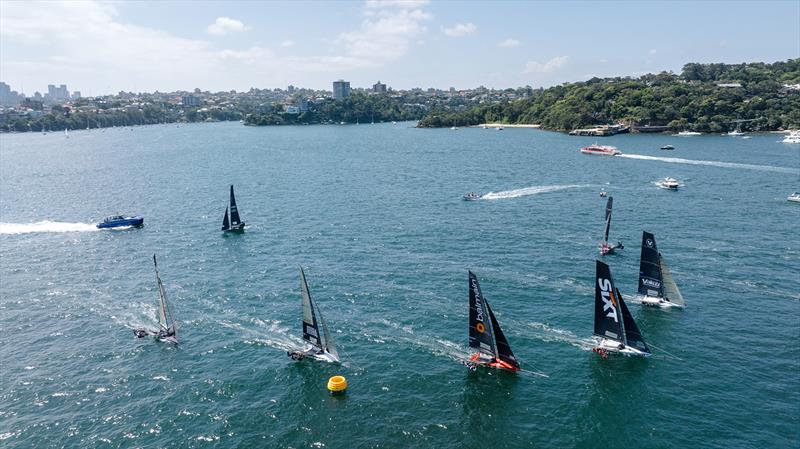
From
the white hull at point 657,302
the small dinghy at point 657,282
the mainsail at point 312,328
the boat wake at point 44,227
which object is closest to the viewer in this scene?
the mainsail at point 312,328

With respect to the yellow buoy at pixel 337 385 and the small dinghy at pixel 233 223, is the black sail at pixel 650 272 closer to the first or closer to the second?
the yellow buoy at pixel 337 385

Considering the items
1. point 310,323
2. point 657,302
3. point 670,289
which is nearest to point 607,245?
point 670,289

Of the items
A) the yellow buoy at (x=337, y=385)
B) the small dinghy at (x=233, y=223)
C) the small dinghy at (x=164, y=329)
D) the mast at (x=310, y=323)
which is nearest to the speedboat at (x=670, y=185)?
the small dinghy at (x=233, y=223)

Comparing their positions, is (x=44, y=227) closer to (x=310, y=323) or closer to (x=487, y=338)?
(x=310, y=323)

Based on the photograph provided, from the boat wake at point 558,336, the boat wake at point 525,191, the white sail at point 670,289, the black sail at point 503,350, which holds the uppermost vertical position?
the boat wake at point 525,191

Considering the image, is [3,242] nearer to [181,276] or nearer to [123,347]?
[181,276]

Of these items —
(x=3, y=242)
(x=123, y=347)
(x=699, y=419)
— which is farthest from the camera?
(x=3, y=242)

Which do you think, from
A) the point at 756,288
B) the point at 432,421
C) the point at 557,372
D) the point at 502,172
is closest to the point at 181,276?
the point at 432,421
